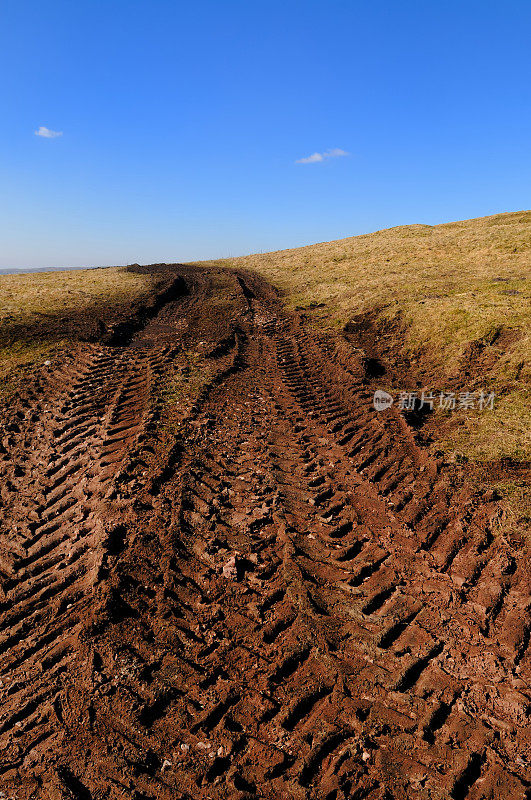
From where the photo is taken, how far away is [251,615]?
556 centimetres

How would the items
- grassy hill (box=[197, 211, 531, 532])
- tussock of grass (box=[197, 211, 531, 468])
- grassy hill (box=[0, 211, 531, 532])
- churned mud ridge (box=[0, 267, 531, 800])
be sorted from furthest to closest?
tussock of grass (box=[197, 211, 531, 468]), grassy hill (box=[0, 211, 531, 532]), grassy hill (box=[197, 211, 531, 532]), churned mud ridge (box=[0, 267, 531, 800])

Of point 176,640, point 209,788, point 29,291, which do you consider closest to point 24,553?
point 176,640

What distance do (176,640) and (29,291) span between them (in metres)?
25.1

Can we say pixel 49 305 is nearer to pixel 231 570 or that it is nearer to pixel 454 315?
pixel 454 315

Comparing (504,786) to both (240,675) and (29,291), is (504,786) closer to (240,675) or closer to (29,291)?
(240,675)

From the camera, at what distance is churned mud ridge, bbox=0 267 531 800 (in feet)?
13.3

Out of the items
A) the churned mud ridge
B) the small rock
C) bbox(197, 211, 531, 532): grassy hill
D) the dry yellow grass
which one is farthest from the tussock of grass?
the dry yellow grass

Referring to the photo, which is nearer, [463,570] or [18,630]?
[18,630]

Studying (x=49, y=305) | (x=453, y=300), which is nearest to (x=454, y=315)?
(x=453, y=300)

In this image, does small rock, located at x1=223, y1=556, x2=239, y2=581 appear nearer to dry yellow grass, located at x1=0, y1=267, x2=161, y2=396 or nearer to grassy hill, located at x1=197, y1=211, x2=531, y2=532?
grassy hill, located at x1=197, y1=211, x2=531, y2=532

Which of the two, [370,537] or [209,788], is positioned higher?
[370,537]

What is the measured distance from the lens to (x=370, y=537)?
691 centimetres

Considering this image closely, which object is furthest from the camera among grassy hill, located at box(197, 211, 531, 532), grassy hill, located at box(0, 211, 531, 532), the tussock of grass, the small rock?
the tussock of grass

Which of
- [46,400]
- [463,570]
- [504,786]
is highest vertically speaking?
[46,400]
